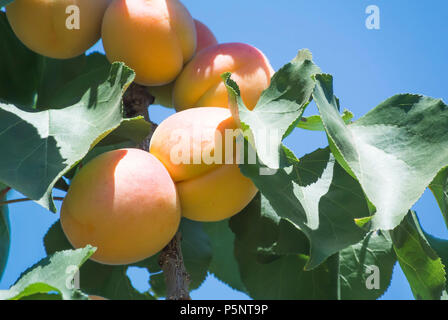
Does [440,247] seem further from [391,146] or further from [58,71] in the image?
[58,71]

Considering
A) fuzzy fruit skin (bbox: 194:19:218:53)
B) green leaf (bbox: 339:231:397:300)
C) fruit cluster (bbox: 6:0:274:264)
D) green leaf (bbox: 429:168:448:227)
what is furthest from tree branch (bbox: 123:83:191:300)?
green leaf (bbox: 429:168:448:227)

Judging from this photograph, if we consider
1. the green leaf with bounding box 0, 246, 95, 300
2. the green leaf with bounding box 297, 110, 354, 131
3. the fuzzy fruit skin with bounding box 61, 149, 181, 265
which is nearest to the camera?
the green leaf with bounding box 0, 246, 95, 300

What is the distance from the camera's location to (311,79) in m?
0.88

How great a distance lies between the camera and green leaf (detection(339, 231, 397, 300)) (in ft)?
3.36

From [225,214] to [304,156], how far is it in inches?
6.0

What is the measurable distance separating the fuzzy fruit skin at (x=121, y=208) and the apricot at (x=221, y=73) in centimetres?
20

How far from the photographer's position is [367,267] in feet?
3.38

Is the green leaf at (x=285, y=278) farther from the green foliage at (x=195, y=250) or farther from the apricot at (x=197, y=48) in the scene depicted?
the apricot at (x=197, y=48)

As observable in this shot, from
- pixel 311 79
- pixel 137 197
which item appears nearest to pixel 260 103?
pixel 311 79

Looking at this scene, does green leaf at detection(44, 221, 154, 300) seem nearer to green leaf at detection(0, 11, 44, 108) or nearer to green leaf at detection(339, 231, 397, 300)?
green leaf at detection(0, 11, 44, 108)

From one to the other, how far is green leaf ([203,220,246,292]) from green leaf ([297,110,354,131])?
1.22ft

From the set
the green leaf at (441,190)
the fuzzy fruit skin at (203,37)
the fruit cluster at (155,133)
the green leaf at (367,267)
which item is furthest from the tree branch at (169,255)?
the green leaf at (441,190)

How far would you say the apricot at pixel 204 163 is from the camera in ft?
2.91
